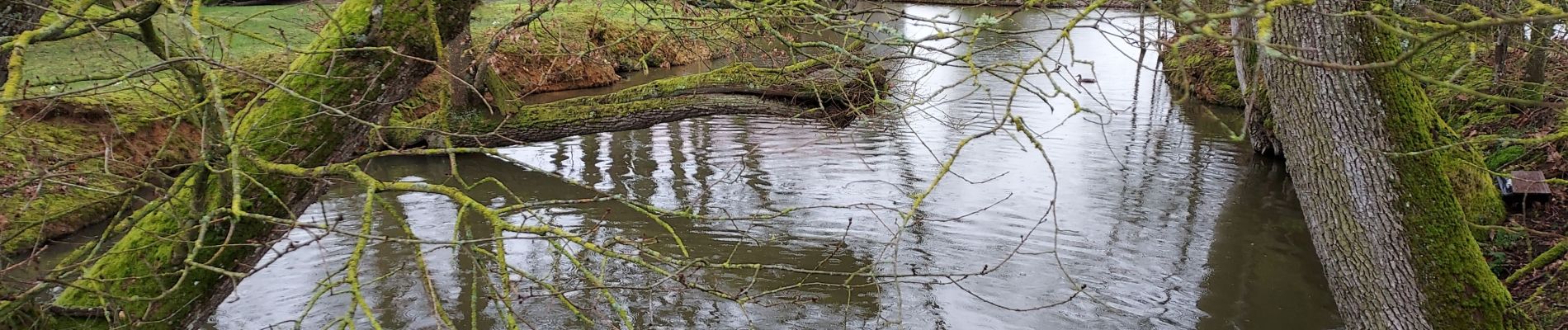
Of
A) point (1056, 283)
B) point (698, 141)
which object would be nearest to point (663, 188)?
point (698, 141)

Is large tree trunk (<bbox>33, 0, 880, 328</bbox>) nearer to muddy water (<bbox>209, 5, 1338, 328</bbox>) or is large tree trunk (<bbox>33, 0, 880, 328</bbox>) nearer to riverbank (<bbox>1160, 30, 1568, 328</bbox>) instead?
muddy water (<bbox>209, 5, 1338, 328</bbox>)

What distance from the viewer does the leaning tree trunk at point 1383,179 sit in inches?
145

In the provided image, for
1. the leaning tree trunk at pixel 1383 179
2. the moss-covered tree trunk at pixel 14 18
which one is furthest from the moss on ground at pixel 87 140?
the leaning tree trunk at pixel 1383 179

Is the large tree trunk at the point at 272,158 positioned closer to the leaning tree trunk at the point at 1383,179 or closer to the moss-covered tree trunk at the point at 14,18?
the moss-covered tree trunk at the point at 14,18

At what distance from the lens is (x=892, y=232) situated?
16.8 feet

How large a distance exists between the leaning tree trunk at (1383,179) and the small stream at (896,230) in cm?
69

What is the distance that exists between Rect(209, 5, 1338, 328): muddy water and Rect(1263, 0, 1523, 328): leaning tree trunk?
488mm

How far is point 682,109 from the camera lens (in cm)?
809

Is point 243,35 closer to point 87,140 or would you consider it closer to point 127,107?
point 87,140

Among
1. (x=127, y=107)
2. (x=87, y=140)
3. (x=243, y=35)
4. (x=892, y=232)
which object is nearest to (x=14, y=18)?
(x=243, y=35)

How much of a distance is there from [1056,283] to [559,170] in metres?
5.10

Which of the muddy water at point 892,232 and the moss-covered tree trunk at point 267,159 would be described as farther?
the muddy water at point 892,232

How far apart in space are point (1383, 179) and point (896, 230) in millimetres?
3771

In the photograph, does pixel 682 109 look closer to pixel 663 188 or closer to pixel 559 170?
pixel 663 188
